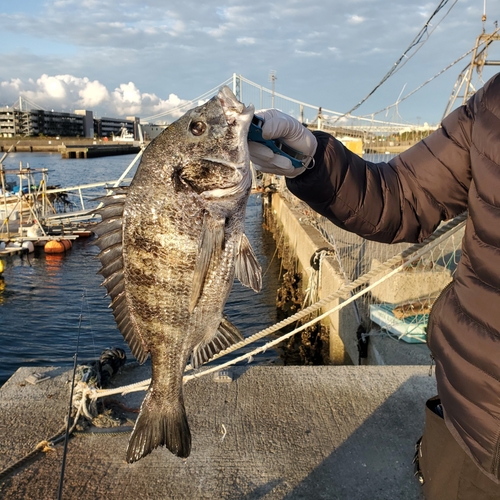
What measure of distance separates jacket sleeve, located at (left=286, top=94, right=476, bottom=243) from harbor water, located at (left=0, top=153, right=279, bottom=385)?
25.5 ft

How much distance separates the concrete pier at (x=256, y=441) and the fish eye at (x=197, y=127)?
2530 mm

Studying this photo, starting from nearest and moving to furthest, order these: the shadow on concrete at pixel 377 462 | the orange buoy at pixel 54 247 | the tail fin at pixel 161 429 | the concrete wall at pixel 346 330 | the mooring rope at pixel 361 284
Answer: the tail fin at pixel 161 429, the mooring rope at pixel 361 284, the shadow on concrete at pixel 377 462, the concrete wall at pixel 346 330, the orange buoy at pixel 54 247

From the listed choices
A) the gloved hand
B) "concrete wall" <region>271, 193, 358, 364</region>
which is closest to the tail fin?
the gloved hand

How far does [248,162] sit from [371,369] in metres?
3.46

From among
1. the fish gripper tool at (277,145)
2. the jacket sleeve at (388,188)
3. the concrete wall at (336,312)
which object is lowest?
the concrete wall at (336,312)

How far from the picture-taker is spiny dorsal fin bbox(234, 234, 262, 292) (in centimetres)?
221

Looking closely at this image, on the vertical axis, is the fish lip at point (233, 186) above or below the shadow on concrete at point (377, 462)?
above

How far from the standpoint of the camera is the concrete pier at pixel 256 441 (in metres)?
3.33

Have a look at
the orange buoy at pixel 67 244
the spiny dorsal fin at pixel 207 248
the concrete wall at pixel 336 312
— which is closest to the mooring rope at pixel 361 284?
the spiny dorsal fin at pixel 207 248

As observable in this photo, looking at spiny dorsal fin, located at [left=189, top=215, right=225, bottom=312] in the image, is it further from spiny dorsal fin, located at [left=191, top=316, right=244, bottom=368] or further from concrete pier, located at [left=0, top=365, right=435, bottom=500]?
concrete pier, located at [left=0, top=365, right=435, bottom=500]

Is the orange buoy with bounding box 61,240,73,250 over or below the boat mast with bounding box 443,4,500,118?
below

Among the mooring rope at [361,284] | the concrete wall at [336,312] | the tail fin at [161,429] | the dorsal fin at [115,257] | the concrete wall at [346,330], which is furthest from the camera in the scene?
the concrete wall at [336,312]

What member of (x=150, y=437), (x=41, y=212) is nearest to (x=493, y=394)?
(x=150, y=437)

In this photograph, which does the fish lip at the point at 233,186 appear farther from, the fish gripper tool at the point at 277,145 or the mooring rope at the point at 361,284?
the mooring rope at the point at 361,284
